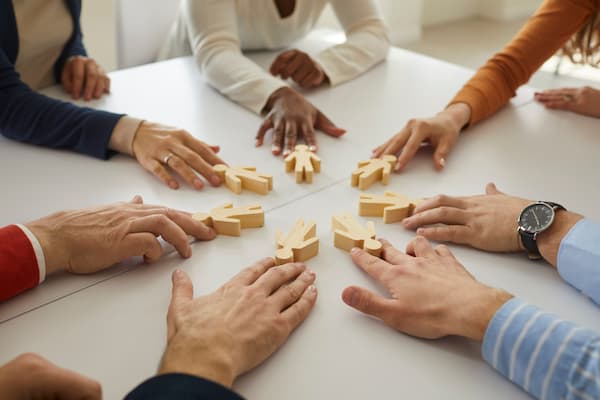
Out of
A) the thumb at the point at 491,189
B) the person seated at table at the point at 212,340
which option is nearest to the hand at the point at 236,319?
the person seated at table at the point at 212,340

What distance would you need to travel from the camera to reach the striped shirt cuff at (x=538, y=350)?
656 millimetres

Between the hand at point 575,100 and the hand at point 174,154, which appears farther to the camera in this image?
the hand at point 575,100

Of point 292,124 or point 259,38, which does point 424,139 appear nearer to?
point 292,124

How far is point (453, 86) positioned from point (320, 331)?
104 cm

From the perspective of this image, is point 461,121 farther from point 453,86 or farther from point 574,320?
point 574,320

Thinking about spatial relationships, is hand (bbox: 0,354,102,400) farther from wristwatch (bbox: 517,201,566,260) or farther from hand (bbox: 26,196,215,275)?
wristwatch (bbox: 517,201,566,260)

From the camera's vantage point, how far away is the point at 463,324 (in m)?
0.74

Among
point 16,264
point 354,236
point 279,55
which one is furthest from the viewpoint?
point 279,55

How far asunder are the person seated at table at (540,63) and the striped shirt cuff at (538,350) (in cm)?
70

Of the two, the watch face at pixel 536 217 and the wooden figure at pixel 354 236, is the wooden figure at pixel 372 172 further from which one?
the watch face at pixel 536 217

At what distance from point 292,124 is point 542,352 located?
0.81m

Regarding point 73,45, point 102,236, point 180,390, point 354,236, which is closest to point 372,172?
point 354,236

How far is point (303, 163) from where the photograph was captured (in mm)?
1168

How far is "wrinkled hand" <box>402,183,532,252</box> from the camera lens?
934 mm
